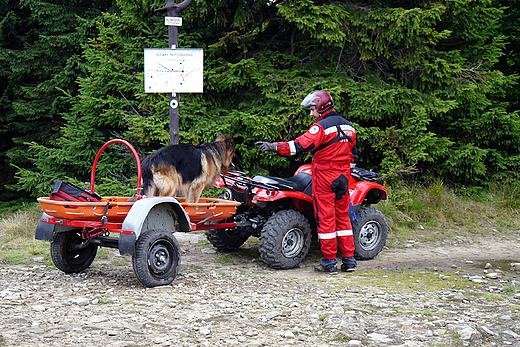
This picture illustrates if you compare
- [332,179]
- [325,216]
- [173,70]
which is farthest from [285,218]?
[173,70]

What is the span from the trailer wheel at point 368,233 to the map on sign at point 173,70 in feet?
9.40

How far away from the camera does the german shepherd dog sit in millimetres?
5160

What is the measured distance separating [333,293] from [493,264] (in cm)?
282

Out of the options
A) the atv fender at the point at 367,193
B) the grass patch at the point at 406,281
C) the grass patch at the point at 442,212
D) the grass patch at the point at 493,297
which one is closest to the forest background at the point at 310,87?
the grass patch at the point at 442,212

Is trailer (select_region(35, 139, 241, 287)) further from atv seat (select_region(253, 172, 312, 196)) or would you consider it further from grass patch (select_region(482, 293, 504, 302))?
grass patch (select_region(482, 293, 504, 302))

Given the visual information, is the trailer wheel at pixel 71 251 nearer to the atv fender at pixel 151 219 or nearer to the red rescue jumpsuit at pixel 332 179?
the atv fender at pixel 151 219

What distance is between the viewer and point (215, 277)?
203 inches

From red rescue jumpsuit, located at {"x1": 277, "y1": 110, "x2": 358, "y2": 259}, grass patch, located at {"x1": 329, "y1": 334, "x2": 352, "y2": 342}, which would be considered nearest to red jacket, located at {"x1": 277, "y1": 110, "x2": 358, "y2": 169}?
red rescue jumpsuit, located at {"x1": 277, "y1": 110, "x2": 358, "y2": 259}

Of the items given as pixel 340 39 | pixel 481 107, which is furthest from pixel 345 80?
pixel 481 107

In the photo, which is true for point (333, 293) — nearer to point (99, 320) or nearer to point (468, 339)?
point (468, 339)

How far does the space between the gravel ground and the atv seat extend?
995mm

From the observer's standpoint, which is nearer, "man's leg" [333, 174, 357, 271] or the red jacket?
the red jacket

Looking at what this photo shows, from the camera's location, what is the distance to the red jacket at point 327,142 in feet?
17.3

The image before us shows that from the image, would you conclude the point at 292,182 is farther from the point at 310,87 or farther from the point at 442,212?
the point at 442,212
